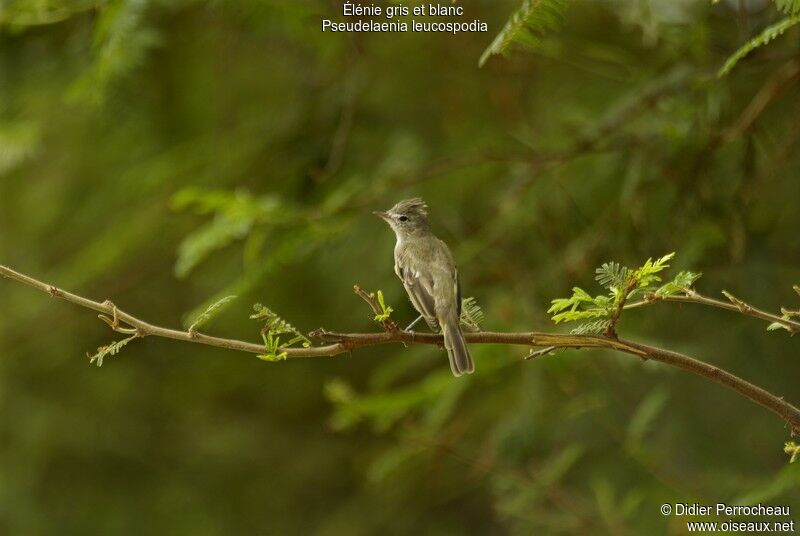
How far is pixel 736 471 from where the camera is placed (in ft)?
15.8

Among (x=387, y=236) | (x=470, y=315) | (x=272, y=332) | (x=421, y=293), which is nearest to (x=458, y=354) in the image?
(x=470, y=315)

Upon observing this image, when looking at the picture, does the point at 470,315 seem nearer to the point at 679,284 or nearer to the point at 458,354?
the point at 458,354

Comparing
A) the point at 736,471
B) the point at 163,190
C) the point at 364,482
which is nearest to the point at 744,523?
the point at 736,471

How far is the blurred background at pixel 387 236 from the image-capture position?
13.3 ft

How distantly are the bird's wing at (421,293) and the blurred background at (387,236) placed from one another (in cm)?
52

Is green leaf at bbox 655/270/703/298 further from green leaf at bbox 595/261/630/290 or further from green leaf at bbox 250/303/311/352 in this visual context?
green leaf at bbox 250/303/311/352

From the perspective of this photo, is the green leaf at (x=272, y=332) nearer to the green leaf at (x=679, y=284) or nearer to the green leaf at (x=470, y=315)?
the green leaf at (x=470, y=315)

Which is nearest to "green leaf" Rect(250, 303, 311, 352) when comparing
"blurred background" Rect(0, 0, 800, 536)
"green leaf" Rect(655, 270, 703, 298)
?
"green leaf" Rect(655, 270, 703, 298)

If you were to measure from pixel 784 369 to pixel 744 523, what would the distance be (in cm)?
137

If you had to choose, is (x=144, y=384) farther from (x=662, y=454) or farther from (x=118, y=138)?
(x=662, y=454)

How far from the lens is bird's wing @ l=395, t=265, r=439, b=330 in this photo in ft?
10.4

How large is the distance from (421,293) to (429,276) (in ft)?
0.37

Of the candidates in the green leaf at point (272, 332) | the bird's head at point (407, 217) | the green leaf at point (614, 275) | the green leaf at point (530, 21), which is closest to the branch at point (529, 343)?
the green leaf at point (272, 332)

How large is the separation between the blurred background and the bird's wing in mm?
523
